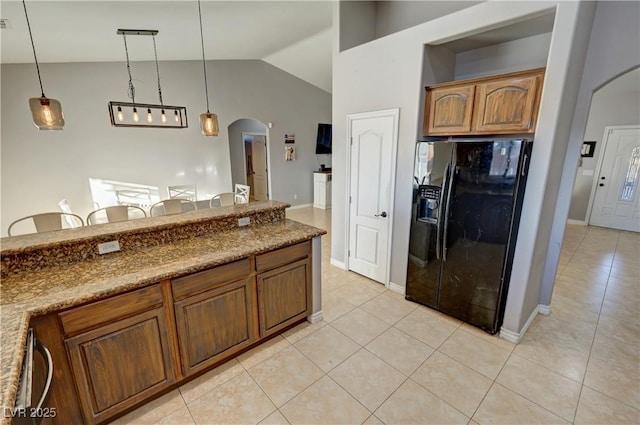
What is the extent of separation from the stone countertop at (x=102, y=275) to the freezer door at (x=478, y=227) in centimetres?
121

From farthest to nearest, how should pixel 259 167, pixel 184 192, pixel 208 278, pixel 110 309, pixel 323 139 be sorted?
pixel 259 167, pixel 323 139, pixel 184 192, pixel 208 278, pixel 110 309

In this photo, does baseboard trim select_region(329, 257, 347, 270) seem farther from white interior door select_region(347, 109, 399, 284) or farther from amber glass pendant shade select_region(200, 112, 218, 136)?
amber glass pendant shade select_region(200, 112, 218, 136)

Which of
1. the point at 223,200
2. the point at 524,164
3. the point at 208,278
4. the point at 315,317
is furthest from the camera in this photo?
the point at 223,200

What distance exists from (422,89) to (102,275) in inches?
114

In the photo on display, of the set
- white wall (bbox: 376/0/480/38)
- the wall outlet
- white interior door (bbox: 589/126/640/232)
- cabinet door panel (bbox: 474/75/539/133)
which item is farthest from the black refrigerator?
→ white interior door (bbox: 589/126/640/232)

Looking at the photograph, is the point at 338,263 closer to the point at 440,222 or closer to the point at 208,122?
the point at 440,222

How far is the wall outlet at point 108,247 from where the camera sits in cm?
188

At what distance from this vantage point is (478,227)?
2.33 metres

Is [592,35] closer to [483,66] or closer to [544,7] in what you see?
[544,7]

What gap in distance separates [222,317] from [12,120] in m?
4.78

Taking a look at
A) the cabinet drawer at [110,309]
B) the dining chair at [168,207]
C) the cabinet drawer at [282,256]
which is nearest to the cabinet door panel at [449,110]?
the cabinet drawer at [282,256]

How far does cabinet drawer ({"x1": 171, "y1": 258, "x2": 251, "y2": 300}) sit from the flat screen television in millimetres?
5861

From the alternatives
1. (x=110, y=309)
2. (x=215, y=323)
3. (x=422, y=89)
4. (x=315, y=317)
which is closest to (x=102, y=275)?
(x=110, y=309)

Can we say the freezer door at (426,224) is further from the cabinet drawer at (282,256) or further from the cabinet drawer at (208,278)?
the cabinet drawer at (208,278)
